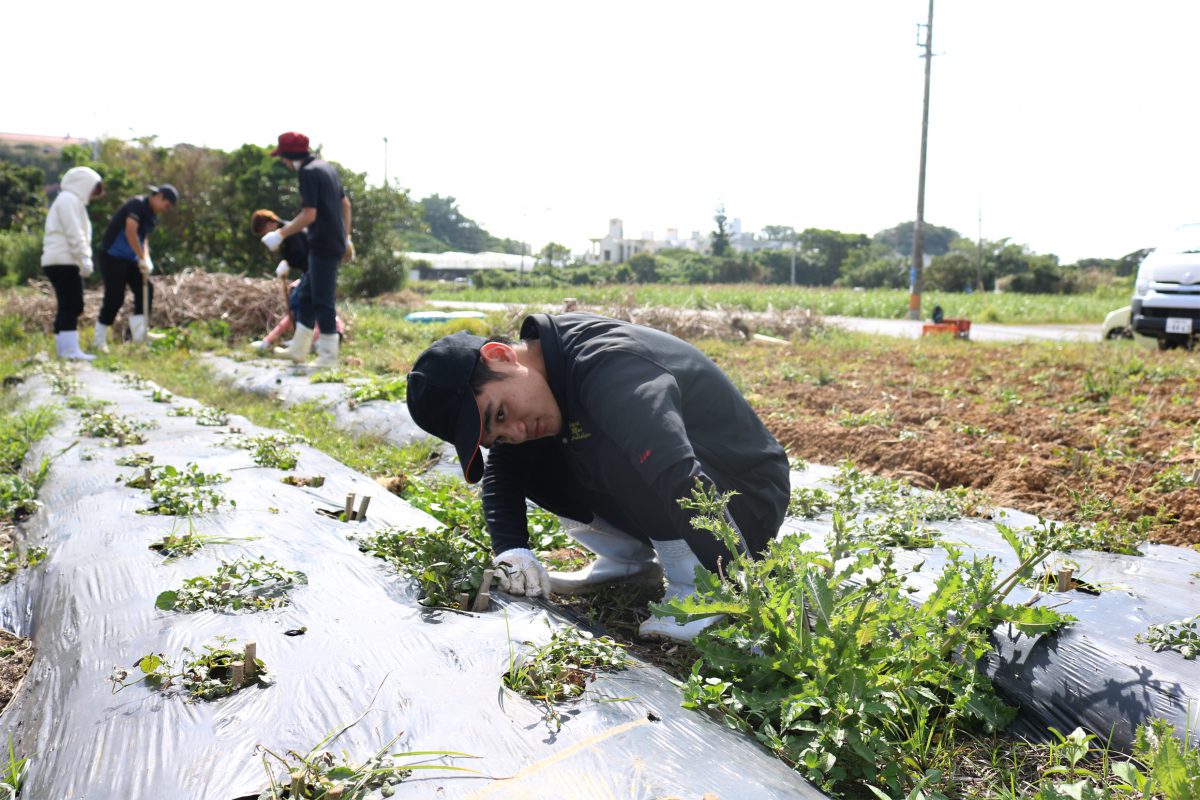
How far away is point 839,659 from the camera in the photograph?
1.56 meters

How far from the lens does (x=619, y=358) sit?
81.3 inches

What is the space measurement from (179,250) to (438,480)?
1592 cm

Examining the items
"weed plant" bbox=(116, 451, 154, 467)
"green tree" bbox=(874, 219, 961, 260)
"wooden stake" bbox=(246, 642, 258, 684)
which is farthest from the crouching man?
"green tree" bbox=(874, 219, 961, 260)

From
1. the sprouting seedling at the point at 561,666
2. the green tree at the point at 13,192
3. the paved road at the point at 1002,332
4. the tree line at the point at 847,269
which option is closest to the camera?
the sprouting seedling at the point at 561,666

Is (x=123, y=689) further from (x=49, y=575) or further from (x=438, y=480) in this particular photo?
(x=438, y=480)

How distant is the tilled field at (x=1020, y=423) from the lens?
3217mm

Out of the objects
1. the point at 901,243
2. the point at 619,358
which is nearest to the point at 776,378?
the point at 619,358

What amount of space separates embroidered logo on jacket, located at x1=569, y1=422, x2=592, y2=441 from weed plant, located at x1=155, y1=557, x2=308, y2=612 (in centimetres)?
78

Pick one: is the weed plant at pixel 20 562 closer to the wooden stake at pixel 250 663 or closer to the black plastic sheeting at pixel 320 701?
the black plastic sheeting at pixel 320 701

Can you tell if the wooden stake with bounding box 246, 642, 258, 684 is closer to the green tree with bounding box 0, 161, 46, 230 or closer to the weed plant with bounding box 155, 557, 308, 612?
the weed plant with bounding box 155, 557, 308, 612

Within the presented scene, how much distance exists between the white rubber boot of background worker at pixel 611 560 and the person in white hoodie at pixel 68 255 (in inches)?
254

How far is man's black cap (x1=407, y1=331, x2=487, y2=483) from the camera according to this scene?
2064mm

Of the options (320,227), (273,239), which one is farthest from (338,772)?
(273,239)

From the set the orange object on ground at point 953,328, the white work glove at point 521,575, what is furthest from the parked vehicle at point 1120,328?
the white work glove at point 521,575
